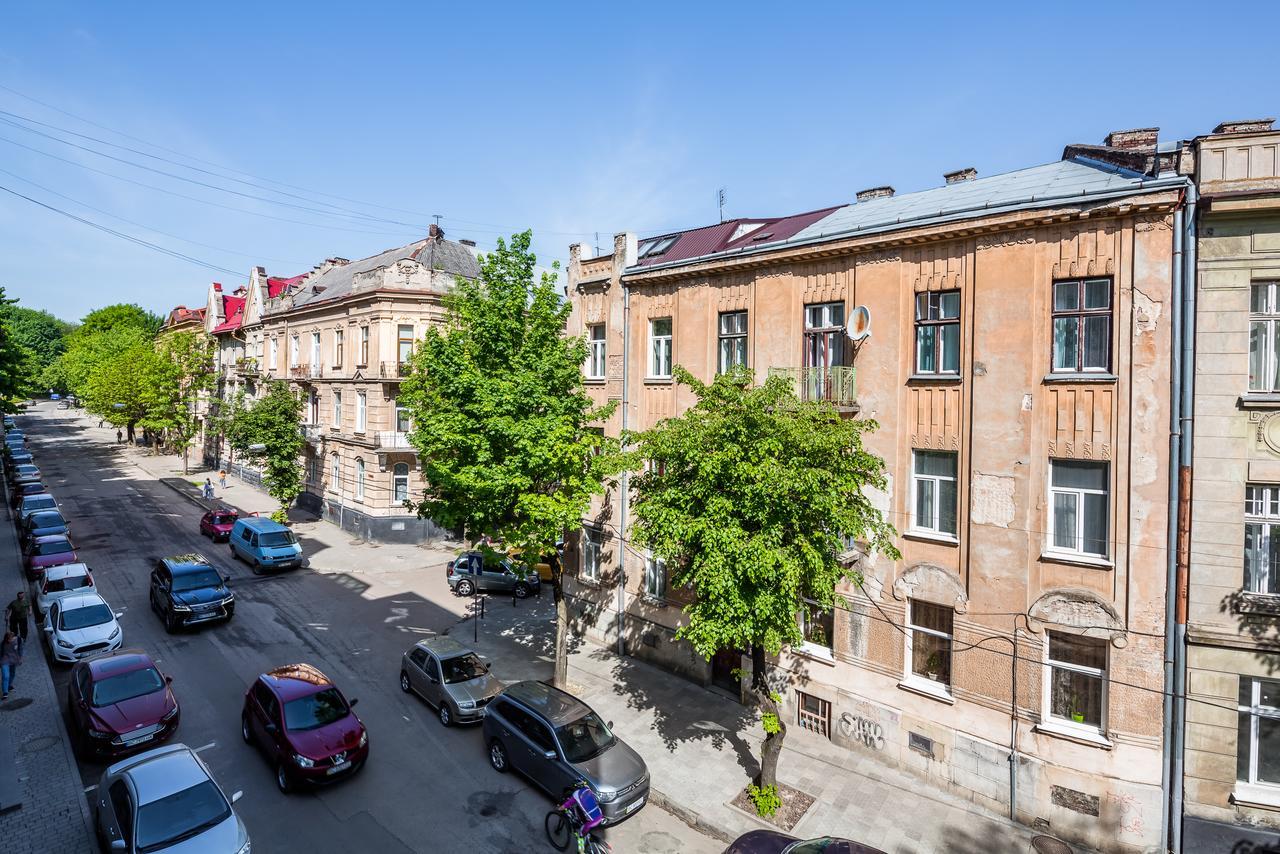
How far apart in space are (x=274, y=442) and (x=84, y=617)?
16.9 m

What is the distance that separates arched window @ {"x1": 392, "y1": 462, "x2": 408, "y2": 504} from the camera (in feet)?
103

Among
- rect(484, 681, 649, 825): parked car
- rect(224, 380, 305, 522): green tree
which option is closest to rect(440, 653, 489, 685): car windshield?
rect(484, 681, 649, 825): parked car

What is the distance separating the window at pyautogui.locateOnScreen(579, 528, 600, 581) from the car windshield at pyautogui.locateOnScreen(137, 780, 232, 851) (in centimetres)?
1132

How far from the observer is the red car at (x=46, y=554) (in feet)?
76.0

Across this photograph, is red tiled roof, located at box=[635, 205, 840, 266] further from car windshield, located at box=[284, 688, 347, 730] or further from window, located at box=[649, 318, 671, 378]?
car windshield, located at box=[284, 688, 347, 730]

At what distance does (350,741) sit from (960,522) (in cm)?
1280

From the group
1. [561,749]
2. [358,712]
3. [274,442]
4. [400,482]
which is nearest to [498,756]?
[561,749]

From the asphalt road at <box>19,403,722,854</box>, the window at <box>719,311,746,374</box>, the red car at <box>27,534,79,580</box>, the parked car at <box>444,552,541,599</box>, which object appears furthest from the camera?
the parked car at <box>444,552,541,599</box>

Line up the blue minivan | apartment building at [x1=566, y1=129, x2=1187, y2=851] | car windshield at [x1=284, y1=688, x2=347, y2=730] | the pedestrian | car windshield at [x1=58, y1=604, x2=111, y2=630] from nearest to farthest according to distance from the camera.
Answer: apartment building at [x1=566, y1=129, x2=1187, y2=851] → car windshield at [x1=284, y1=688, x2=347, y2=730] → the pedestrian → car windshield at [x1=58, y1=604, x2=111, y2=630] → the blue minivan

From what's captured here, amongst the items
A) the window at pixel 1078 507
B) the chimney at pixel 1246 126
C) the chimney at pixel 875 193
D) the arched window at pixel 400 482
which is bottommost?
the arched window at pixel 400 482

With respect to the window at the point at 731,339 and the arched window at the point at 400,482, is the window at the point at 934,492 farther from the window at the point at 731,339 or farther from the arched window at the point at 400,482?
the arched window at the point at 400,482

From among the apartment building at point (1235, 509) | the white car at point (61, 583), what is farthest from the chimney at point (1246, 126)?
the white car at point (61, 583)

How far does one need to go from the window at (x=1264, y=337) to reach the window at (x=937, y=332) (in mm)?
4351

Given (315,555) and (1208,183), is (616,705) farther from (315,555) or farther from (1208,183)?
(315,555)
